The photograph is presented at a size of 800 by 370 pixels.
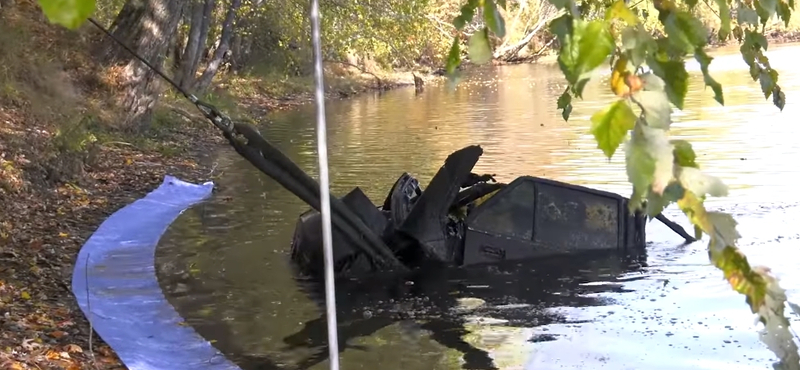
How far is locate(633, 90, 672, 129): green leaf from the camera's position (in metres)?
1.61

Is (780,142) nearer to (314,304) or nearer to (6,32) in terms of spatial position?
(314,304)

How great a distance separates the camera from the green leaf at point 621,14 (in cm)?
178

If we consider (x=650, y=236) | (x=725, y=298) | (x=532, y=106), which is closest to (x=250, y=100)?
(x=532, y=106)

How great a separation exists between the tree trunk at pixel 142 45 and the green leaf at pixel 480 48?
2014cm

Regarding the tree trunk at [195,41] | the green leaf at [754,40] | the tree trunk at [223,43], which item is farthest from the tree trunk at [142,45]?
the green leaf at [754,40]

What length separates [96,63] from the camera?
24.6 m

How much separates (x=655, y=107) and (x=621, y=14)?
252 mm

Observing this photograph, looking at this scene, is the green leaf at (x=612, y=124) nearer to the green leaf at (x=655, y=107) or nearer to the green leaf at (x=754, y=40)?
the green leaf at (x=655, y=107)

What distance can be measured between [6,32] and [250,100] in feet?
65.1

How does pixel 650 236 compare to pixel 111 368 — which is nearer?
pixel 111 368

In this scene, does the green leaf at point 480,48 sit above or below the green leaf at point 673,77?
above

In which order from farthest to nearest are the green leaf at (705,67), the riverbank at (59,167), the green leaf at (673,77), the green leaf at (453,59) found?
the riverbank at (59,167), the green leaf at (453,59), the green leaf at (705,67), the green leaf at (673,77)

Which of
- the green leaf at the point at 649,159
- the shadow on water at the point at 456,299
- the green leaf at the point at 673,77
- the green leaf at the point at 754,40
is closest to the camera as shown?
the green leaf at the point at 649,159

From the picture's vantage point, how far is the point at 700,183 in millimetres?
1655
